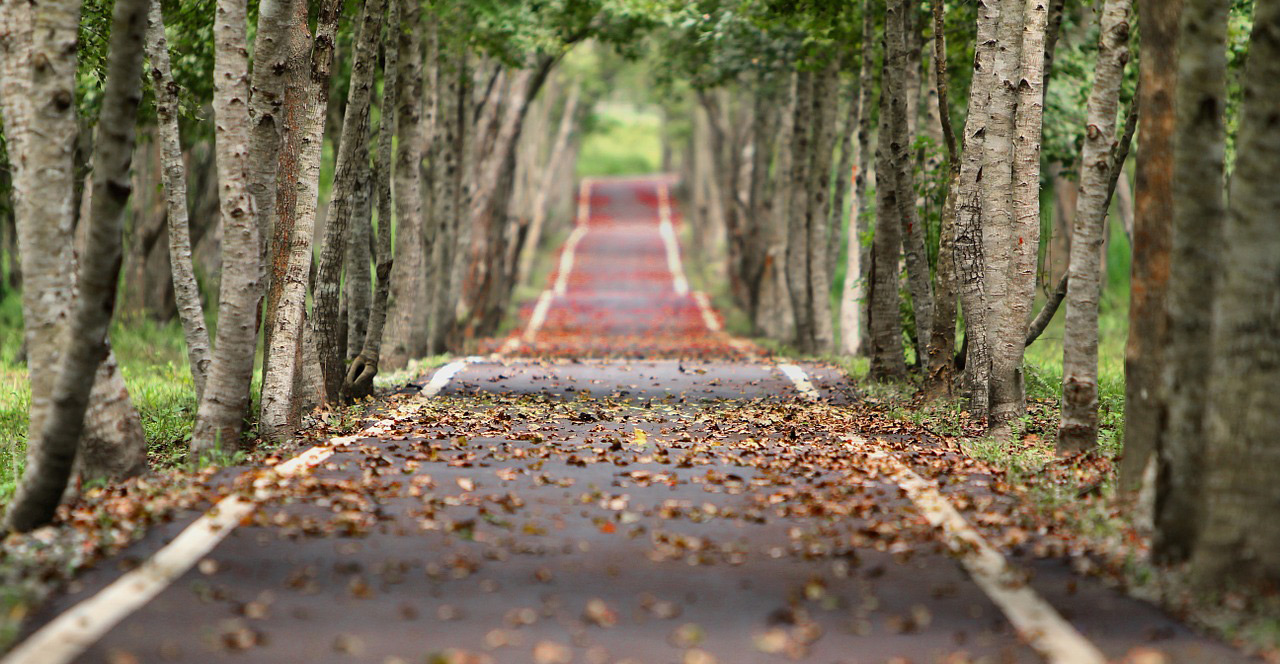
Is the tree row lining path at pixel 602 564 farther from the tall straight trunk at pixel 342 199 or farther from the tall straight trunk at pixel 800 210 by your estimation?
the tall straight trunk at pixel 800 210

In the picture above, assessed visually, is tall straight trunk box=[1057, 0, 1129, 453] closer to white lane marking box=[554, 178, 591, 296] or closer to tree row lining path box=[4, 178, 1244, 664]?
tree row lining path box=[4, 178, 1244, 664]

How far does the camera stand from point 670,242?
57.0 metres

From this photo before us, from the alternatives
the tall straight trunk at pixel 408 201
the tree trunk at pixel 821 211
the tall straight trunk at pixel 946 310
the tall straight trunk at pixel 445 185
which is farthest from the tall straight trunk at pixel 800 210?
the tall straight trunk at pixel 946 310

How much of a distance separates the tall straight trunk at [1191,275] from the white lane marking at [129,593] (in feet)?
16.4

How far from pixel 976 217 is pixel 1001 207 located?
914mm

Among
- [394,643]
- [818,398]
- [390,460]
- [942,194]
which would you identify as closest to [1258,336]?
[394,643]

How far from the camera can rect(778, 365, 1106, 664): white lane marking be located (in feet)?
18.7

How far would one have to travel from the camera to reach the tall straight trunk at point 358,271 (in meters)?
14.7

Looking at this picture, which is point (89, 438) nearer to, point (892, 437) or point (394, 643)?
point (394, 643)

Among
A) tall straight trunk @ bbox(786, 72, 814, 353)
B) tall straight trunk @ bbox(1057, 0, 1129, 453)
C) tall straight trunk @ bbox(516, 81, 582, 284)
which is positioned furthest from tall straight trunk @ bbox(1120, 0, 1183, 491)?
tall straight trunk @ bbox(516, 81, 582, 284)

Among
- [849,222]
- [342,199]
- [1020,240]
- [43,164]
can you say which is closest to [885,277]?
[1020,240]

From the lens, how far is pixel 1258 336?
6.24 metres

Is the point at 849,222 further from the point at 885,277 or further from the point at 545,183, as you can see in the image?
the point at 545,183

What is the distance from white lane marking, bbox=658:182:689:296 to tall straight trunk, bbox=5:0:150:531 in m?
34.5
